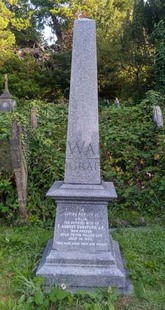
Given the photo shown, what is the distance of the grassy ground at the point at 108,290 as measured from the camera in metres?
3.04

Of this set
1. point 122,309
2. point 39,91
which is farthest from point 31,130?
point 39,91

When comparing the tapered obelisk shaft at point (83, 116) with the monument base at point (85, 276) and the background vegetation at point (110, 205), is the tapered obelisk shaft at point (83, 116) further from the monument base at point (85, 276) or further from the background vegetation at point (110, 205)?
the background vegetation at point (110, 205)

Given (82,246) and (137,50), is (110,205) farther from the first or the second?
(137,50)

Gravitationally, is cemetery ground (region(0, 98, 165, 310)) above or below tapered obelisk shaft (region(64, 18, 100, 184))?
below

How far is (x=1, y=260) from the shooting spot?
152 inches

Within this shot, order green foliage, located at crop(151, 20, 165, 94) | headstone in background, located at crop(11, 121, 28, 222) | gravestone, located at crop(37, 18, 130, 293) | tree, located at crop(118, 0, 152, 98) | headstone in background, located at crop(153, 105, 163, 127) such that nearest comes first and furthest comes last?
gravestone, located at crop(37, 18, 130, 293), headstone in background, located at crop(11, 121, 28, 222), headstone in background, located at crop(153, 105, 163, 127), green foliage, located at crop(151, 20, 165, 94), tree, located at crop(118, 0, 152, 98)

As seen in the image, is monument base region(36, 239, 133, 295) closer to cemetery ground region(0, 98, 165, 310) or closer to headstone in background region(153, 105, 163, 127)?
cemetery ground region(0, 98, 165, 310)

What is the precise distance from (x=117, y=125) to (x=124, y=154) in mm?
805

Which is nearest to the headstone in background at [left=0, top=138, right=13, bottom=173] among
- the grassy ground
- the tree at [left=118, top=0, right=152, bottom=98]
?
the grassy ground

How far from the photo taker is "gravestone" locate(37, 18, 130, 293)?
3377 millimetres

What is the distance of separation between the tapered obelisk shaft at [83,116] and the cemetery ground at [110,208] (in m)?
1.05

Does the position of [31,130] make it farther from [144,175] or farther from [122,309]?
[122,309]

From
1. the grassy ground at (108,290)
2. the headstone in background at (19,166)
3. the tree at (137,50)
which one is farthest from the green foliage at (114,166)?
the tree at (137,50)

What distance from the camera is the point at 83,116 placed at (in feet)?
11.5
